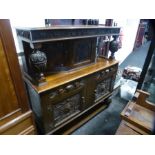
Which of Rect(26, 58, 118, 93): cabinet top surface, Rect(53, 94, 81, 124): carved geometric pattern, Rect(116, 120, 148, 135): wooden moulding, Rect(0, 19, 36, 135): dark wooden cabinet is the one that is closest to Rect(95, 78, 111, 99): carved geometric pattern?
Rect(26, 58, 118, 93): cabinet top surface

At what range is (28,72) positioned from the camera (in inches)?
48.4

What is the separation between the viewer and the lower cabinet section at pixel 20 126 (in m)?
0.79

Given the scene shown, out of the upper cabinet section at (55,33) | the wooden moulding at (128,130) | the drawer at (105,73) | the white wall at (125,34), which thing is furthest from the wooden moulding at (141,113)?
the white wall at (125,34)

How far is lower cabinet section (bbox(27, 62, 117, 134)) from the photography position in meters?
1.10

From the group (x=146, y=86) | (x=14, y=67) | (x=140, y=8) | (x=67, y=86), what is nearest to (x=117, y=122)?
(x=146, y=86)

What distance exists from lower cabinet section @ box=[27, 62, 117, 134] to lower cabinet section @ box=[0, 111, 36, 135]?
0.51ft

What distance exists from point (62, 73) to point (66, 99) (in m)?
0.28

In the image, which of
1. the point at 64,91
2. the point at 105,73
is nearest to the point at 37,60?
the point at 64,91

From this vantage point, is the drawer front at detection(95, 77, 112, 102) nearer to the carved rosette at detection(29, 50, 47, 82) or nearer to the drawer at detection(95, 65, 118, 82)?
the drawer at detection(95, 65, 118, 82)

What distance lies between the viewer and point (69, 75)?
128 centimetres

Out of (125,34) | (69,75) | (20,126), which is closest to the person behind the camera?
A: (20,126)

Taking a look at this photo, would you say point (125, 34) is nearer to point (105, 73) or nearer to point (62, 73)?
point (105, 73)

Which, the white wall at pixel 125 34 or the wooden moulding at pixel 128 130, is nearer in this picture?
the wooden moulding at pixel 128 130

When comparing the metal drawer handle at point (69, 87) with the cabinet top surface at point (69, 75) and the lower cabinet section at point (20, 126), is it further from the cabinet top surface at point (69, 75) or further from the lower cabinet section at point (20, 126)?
the lower cabinet section at point (20, 126)
